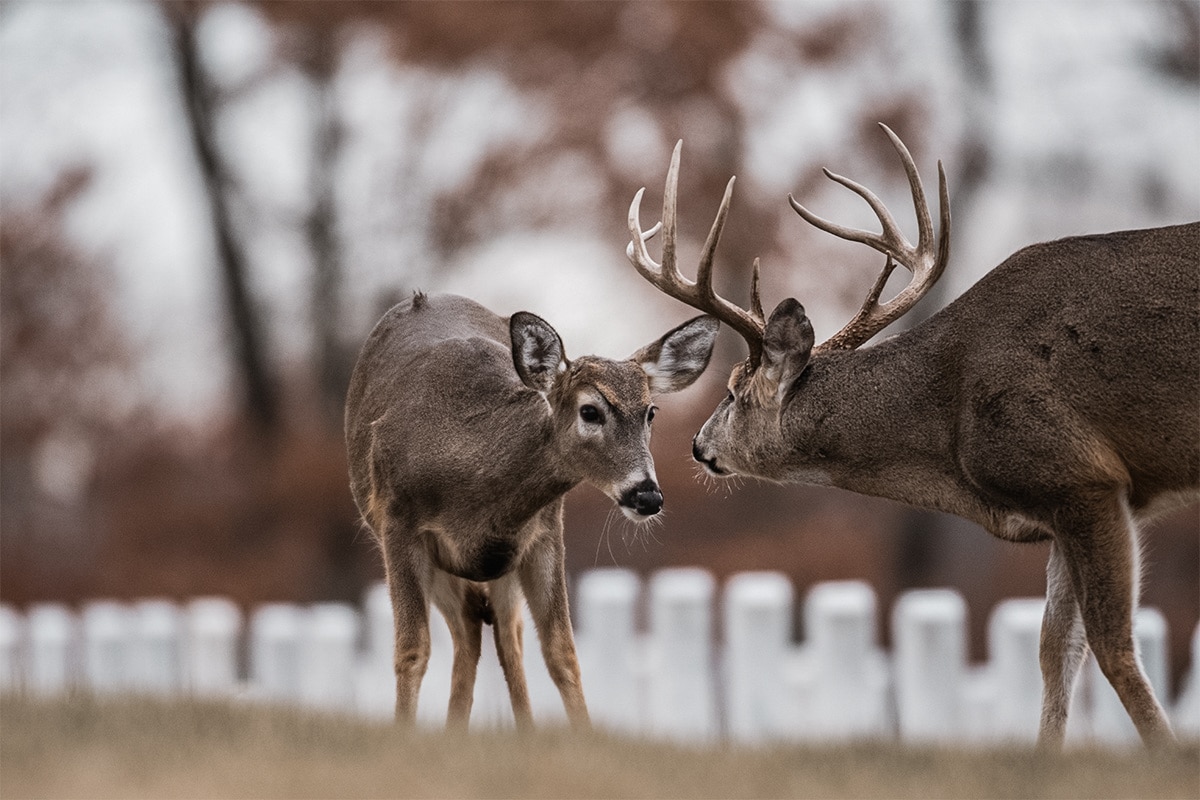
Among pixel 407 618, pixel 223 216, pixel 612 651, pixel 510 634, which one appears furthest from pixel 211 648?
pixel 407 618

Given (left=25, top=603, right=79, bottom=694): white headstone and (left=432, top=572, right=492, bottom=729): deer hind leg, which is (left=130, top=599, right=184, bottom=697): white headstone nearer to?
(left=25, top=603, right=79, bottom=694): white headstone

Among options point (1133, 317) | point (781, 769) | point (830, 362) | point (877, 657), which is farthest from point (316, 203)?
point (781, 769)

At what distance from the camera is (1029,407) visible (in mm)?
6078

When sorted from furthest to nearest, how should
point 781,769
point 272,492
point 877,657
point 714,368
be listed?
point 272,492 < point 714,368 < point 877,657 < point 781,769

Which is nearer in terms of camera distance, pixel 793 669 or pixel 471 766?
pixel 471 766

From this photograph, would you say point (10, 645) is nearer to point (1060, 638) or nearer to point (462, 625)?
point (462, 625)

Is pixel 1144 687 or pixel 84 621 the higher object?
pixel 1144 687

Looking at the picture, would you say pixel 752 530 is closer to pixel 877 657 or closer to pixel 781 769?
pixel 877 657

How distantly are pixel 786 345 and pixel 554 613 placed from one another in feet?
4.02

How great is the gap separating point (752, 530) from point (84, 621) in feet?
16.8

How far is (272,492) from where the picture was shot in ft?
50.1

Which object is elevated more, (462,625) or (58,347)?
(58,347)

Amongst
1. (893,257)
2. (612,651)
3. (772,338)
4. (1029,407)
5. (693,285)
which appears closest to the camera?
(1029,407)

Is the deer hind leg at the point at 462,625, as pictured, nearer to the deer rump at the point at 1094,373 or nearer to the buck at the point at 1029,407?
the buck at the point at 1029,407
